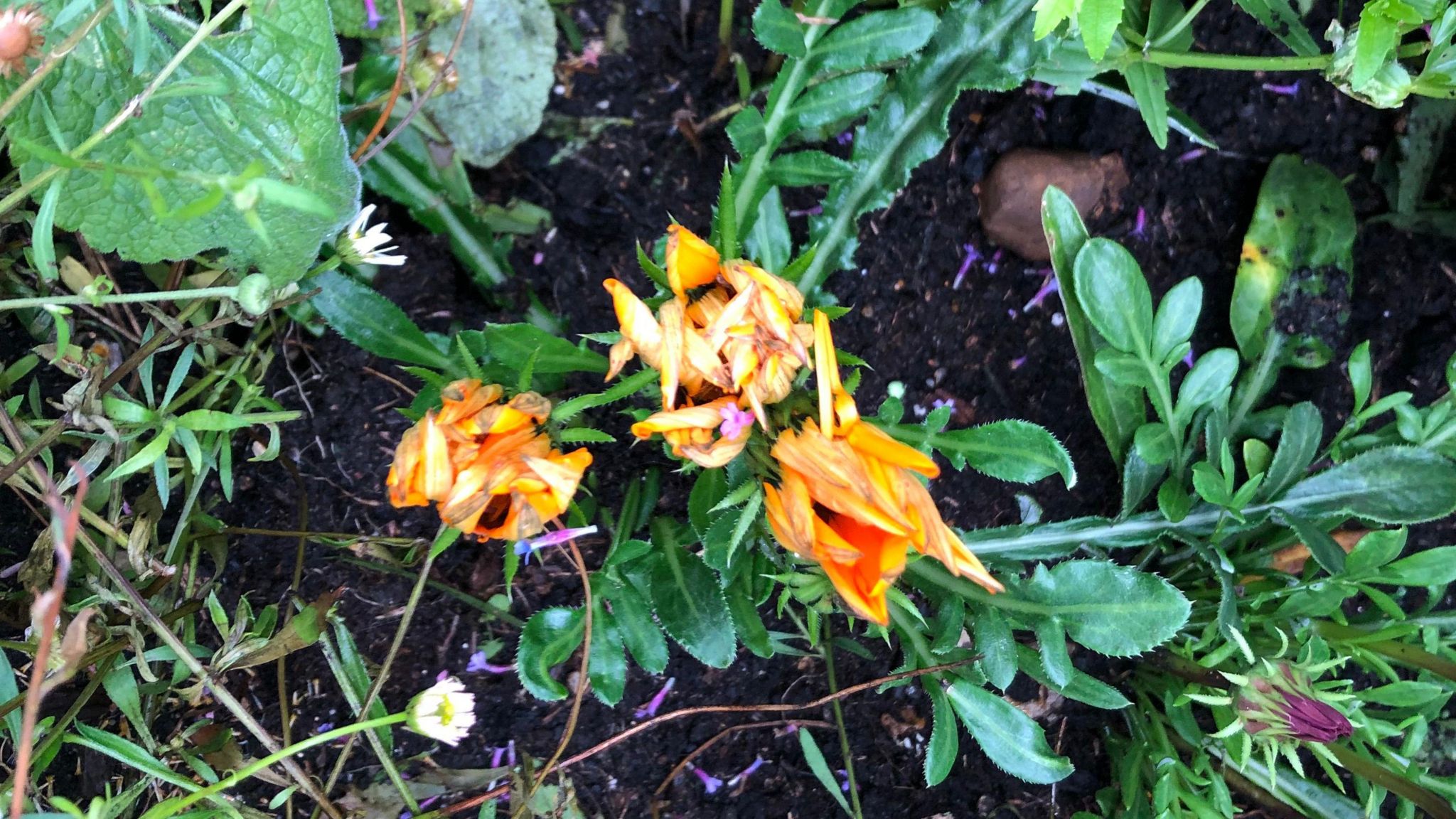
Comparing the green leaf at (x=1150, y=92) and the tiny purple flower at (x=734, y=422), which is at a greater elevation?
the green leaf at (x=1150, y=92)

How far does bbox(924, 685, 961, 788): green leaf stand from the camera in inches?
62.4

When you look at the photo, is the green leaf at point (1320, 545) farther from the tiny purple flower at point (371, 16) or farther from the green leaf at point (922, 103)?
the tiny purple flower at point (371, 16)

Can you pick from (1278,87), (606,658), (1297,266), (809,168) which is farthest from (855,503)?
(1278,87)

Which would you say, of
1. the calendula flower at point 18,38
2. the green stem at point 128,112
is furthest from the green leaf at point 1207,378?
the calendula flower at point 18,38

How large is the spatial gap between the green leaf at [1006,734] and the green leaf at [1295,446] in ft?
2.10

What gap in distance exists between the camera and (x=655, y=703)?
1825 mm

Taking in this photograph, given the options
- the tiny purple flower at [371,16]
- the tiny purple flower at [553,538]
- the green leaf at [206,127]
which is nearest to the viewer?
the green leaf at [206,127]

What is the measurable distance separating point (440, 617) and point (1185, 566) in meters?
1.38

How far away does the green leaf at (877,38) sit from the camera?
1.63 m

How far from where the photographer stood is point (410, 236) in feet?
5.96

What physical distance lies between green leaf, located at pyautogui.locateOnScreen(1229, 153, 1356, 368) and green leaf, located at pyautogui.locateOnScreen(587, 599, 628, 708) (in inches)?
52.2

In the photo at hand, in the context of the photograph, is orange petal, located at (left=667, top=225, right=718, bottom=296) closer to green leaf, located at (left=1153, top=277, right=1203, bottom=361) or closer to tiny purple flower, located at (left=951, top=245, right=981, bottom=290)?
tiny purple flower, located at (left=951, top=245, right=981, bottom=290)

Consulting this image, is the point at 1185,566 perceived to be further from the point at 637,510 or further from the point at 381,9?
the point at 381,9

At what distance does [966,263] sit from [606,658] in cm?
103
